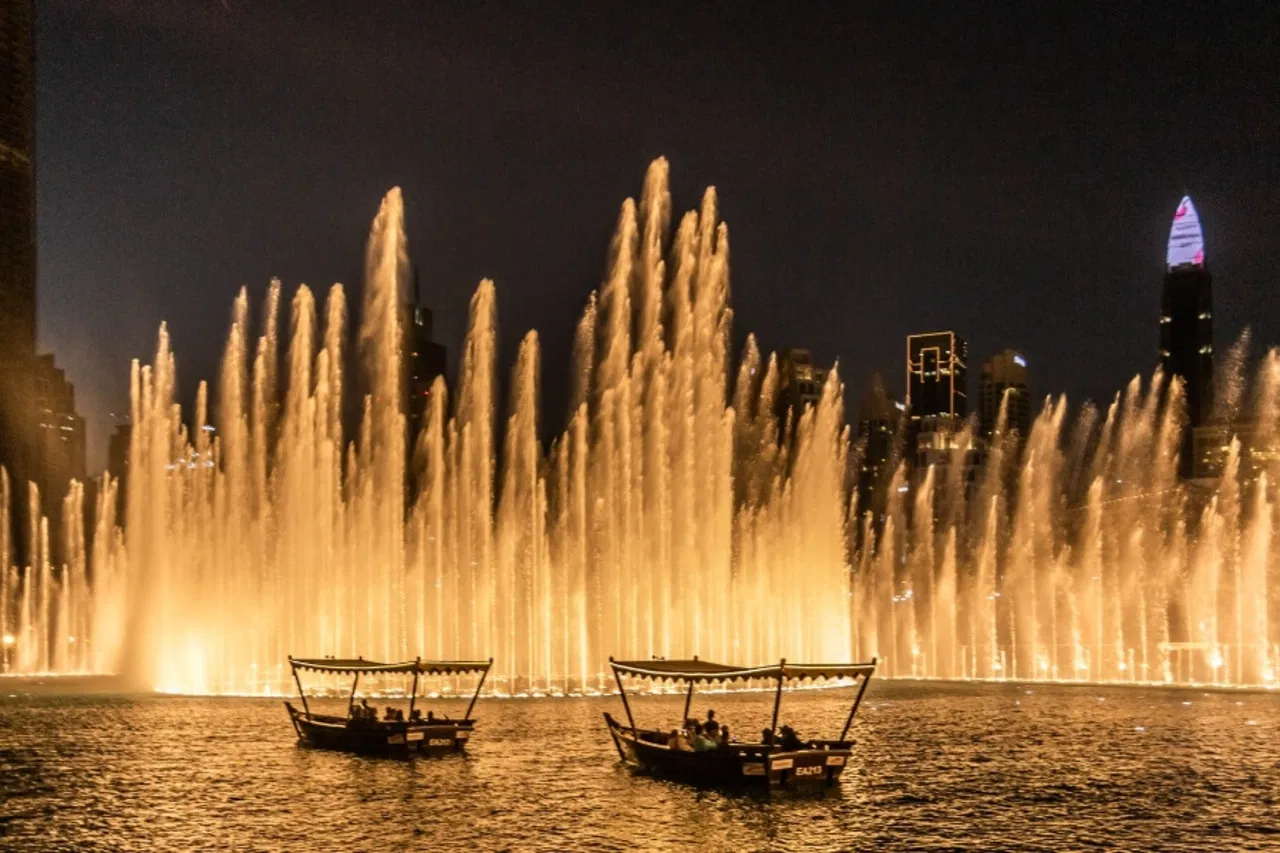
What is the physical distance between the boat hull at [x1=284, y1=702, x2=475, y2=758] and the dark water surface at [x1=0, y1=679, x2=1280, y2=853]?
0.78 m

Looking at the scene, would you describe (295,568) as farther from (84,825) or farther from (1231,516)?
(1231,516)

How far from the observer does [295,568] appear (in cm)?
6731

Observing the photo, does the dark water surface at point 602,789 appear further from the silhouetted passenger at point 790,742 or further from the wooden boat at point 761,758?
the silhouetted passenger at point 790,742

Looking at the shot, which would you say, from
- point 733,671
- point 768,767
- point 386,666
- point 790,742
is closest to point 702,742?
point 768,767

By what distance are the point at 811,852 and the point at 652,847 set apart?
341cm

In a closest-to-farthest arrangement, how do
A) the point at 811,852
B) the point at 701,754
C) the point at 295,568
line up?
the point at 811,852, the point at 701,754, the point at 295,568

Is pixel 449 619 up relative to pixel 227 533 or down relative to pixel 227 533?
down

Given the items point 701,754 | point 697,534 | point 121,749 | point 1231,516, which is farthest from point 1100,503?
point 121,749

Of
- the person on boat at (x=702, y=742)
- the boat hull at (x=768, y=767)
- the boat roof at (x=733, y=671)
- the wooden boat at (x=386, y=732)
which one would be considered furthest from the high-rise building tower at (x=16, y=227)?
the boat hull at (x=768, y=767)

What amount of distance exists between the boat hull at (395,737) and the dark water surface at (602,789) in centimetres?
78

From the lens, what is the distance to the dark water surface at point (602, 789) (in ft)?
104

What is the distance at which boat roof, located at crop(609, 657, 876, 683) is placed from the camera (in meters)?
39.3

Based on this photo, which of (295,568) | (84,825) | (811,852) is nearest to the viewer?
(811,852)

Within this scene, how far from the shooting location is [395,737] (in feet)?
147
